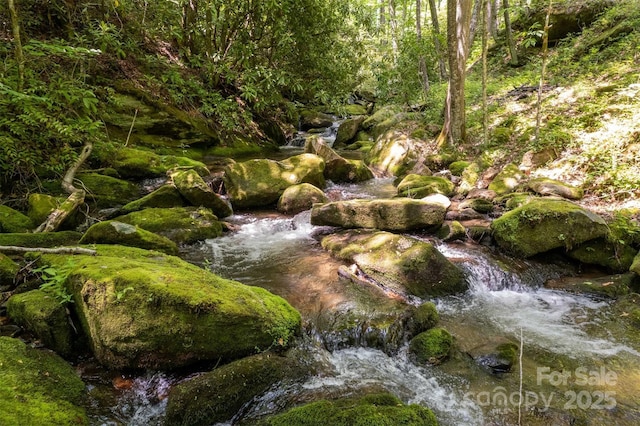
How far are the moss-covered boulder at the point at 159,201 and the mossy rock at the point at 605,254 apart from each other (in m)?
7.88

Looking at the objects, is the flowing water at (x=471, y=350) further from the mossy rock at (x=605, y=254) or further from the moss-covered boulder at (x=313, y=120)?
the moss-covered boulder at (x=313, y=120)

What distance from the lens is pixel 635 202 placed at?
679cm

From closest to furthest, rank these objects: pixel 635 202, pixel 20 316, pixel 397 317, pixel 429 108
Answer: pixel 20 316 → pixel 397 317 → pixel 635 202 → pixel 429 108

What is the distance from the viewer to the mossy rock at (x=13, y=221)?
5.84m

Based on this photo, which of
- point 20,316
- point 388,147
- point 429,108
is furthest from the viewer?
point 429,108

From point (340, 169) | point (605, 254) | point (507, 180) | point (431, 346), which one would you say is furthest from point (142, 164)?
point (605, 254)

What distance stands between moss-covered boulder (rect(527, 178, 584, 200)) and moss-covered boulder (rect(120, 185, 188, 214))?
311 inches

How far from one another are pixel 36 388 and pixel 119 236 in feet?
10.1

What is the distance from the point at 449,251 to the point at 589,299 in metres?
2.13

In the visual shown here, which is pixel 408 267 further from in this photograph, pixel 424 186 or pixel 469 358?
pixel 424 186

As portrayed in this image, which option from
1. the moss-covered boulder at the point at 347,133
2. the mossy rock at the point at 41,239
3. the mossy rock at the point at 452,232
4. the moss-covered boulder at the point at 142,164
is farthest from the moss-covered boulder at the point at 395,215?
the moss-covered boulder at the point at 347,133

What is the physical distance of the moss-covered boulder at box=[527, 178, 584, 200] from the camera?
7574mm

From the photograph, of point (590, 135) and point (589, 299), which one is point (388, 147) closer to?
point (590, 135)

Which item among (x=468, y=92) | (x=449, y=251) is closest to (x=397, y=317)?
(x=449, y=251)
